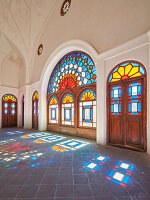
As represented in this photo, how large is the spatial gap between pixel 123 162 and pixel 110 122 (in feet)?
5.19

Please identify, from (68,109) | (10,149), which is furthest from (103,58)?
(10,149)

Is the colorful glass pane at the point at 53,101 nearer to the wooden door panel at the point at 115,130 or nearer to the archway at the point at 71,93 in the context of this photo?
the archway at the point at 71,93

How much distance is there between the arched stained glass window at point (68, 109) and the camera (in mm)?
5913

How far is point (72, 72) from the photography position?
5.94 metres

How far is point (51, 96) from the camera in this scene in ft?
23.5

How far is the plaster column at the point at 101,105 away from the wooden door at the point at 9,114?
28.5 ft

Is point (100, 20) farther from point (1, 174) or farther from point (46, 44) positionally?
point (1, 174)

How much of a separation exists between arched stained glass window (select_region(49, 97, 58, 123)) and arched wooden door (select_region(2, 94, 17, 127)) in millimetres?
4948

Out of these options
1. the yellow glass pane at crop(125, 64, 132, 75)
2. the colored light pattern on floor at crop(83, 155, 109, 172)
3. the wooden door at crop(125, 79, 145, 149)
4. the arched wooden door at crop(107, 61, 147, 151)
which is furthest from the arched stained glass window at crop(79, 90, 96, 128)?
the colored light pattern on floor at crop(83, 155, 109, 172)

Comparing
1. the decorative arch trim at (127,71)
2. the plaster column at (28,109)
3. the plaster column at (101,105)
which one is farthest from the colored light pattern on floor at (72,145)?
the plaster column at (28,109)

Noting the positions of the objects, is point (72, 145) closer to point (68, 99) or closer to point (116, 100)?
point (116, 100)

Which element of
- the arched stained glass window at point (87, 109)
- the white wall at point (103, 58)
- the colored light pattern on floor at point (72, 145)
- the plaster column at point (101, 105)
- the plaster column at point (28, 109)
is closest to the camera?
the white wall at point (103, 58)

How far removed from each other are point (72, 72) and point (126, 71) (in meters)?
2.90

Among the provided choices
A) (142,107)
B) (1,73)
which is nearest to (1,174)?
(142,107)
